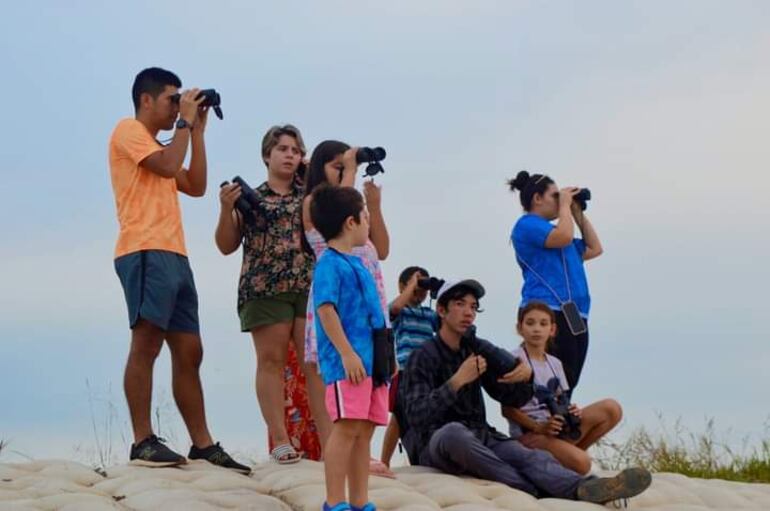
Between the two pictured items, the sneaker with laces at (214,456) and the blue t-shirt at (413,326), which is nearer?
the sneaker with laces at (214,456)

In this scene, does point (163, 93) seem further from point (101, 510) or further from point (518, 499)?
point (518, 499)

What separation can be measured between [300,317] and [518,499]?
5.04 ft

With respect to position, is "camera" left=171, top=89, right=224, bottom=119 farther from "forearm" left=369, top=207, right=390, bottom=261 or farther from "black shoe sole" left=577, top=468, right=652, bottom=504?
"black shoe sole" left=577, top=468, right=652, bottom=504

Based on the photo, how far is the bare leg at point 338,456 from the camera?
5.57m

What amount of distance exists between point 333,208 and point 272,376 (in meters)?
1.53

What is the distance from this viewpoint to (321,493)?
6.20 meters

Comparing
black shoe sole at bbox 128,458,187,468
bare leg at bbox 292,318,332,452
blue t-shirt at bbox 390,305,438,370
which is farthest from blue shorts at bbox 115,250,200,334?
blue t-shirt at bbox 390,305,438,370

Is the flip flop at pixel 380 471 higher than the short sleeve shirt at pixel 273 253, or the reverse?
the short sleeve shirt at pixel 273 253

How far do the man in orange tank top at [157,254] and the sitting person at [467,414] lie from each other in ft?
3.48

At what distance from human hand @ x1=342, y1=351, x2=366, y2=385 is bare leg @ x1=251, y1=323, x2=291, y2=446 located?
1.55m

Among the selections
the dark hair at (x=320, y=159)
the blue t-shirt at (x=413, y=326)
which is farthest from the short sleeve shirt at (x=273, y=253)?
the blue t-shirt at (x=413, y=326)

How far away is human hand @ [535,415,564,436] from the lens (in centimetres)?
739

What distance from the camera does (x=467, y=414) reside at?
7.23 m

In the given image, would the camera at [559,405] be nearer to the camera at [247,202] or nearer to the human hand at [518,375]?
the human hand at [518,375]
